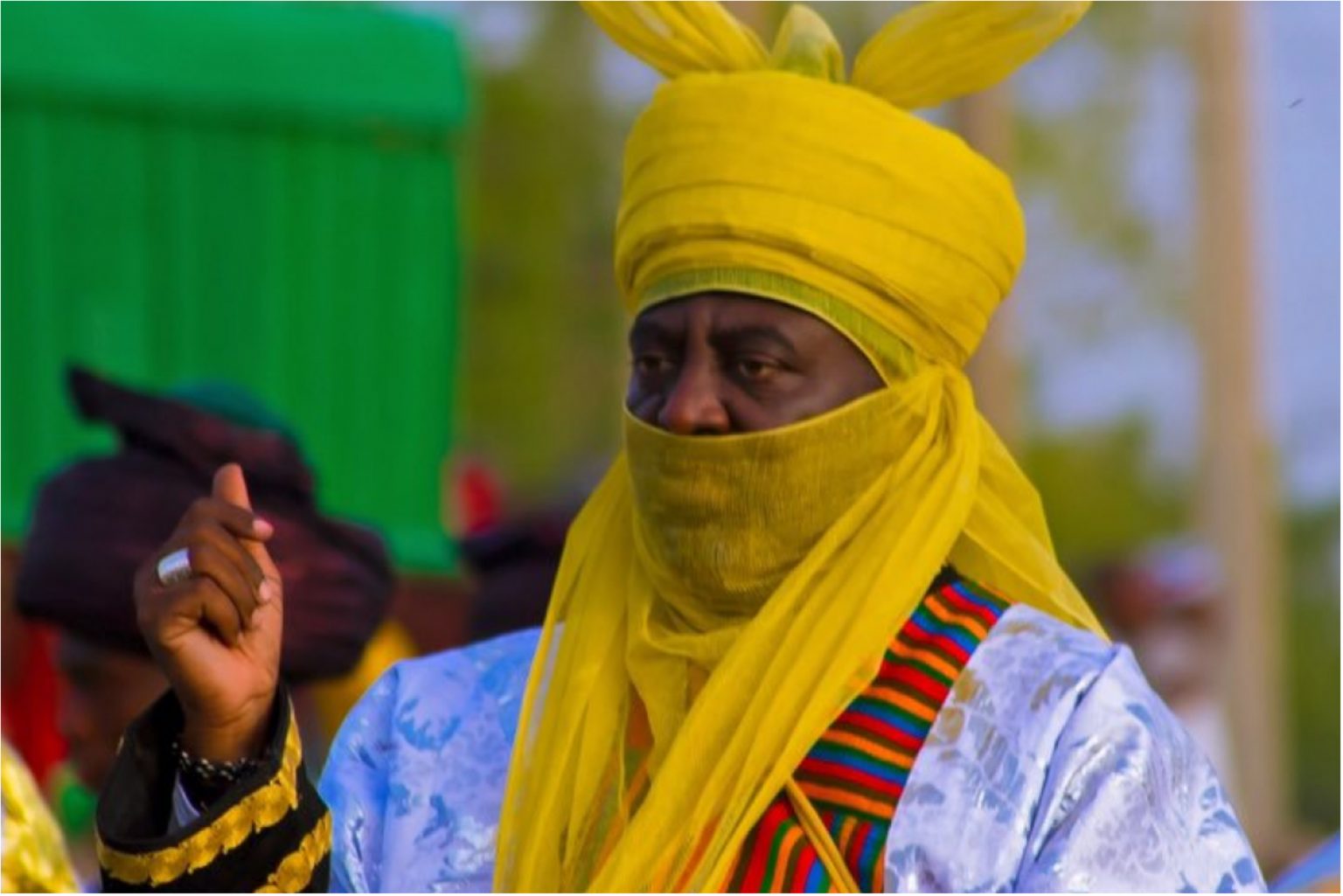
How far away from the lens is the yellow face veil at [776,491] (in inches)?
152

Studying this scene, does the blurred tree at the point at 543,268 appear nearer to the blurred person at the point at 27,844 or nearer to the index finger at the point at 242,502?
the blurred person at the point at 27,844

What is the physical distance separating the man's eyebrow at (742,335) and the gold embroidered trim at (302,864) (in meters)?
0.75

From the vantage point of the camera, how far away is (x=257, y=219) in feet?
37.6

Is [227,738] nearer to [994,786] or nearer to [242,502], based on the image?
[242,502]

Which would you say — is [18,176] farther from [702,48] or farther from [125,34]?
[702,48]

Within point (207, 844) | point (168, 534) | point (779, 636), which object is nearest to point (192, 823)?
point (207, 844)

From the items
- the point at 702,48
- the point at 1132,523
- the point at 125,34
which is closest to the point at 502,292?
the point at 1132,523

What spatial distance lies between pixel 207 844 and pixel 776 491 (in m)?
0.84

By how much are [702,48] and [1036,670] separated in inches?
38.3

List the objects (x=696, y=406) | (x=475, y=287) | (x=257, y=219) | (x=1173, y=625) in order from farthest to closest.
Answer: (x=475, y=287) → (x=1173, y=625) → (x=257, y=219) → (x=696, y=406)

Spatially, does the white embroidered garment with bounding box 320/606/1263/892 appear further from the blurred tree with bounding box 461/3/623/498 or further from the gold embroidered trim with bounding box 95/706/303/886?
the blurred tree with bounding box 461/3/623/498

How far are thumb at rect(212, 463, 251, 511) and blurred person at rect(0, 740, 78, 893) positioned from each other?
86cm

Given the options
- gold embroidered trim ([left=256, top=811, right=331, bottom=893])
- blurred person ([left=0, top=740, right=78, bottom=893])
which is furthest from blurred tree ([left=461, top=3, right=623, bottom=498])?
gold embroidered trim ([left=256, top=811, right=331, bottom=893])

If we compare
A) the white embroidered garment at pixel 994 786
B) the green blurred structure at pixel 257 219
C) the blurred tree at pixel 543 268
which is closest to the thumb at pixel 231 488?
the white embroidered garment at pixel 994 786
